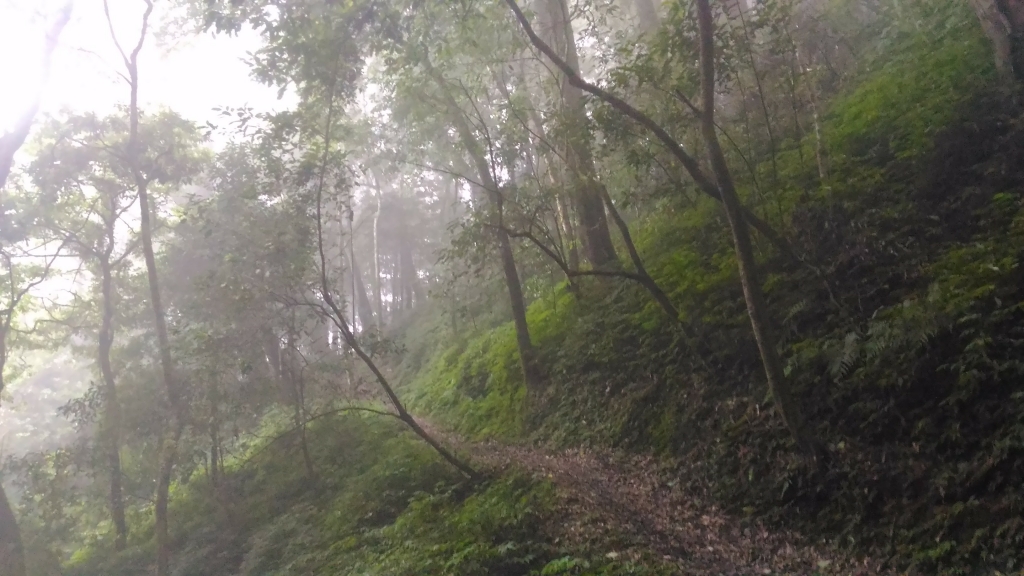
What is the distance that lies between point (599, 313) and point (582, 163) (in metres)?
2.87

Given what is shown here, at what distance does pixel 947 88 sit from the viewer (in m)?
8.63

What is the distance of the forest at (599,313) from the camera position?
591cm

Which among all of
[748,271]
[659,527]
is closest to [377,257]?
[659,527]

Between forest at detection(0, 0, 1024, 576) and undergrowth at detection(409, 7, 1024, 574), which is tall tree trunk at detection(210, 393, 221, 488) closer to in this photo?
forest at detection(0, 0, 1024, 576)

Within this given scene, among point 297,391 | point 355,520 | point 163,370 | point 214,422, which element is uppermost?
point 163,370

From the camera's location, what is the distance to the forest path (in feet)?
18.3

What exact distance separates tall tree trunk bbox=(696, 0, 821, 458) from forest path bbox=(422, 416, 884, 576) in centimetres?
104

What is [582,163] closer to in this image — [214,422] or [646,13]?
[214,422]

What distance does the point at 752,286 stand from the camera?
6398 millimetres

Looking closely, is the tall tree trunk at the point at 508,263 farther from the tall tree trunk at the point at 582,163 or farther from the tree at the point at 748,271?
the tree at the point at 748,271

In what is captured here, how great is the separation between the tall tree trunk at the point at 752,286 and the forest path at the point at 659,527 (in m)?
1.04

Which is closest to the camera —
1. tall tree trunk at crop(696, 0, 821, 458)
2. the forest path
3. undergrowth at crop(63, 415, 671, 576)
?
the forest path

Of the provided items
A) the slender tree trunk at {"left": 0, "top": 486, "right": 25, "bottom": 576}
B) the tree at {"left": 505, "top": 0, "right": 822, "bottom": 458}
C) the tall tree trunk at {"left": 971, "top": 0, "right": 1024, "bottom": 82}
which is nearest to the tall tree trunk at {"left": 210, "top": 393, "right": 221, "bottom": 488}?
the slender tree trunk at {"left": 0, "top": 486, "right": 25, "bottom": 576}

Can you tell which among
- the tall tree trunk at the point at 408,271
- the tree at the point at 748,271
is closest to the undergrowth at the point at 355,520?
the tree at the point at 748,271
